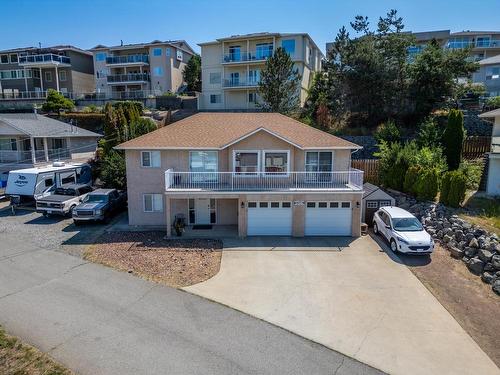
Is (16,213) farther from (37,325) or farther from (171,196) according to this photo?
(37,325)

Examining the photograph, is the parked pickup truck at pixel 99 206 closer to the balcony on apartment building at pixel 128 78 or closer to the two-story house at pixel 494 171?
the two-story house at pixel 494 171

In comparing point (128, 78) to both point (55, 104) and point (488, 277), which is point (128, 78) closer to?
point (55, 104)

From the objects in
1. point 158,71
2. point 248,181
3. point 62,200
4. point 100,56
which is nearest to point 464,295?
point 248,181

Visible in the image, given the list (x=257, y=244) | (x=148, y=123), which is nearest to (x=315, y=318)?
(x=257, y=244)

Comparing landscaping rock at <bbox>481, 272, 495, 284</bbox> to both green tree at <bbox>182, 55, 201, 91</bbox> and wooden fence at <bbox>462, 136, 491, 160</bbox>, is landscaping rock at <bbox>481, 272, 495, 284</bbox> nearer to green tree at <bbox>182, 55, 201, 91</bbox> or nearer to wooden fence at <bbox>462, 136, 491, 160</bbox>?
wooden fence at <bbox>462, 136, 491, 160</bbox>

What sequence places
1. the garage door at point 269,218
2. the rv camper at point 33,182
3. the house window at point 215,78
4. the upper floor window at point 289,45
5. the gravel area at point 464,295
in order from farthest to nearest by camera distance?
the house window at point 215,78
the upper floor window at point 289,45
the rv camper at point 33,182
the garage door at point 269,218
the gravel area at point 464,295

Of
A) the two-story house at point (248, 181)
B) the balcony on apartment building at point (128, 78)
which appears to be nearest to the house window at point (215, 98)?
the balcony on apartment building at point (128, 78)
